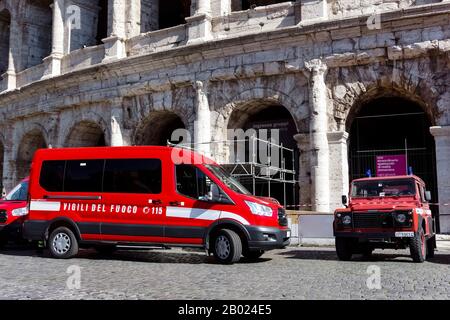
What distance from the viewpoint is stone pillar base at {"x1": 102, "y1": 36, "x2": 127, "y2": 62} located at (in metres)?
18.4

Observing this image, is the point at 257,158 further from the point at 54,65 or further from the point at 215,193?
the point at 54,65

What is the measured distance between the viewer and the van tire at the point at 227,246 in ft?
29.0

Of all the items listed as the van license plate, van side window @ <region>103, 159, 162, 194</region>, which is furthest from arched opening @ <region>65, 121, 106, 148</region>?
the van license plate

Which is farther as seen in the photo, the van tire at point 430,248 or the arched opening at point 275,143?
the arched opening at point 275,143

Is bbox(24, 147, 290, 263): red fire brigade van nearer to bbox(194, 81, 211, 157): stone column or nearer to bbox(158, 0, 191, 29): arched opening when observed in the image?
bbox(194, 81, 211, 157): stone column

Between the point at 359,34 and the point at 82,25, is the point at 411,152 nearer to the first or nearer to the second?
the point at 359,34

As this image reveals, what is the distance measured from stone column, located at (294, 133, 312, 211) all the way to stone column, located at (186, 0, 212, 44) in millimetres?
4722

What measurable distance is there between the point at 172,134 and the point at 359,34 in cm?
744

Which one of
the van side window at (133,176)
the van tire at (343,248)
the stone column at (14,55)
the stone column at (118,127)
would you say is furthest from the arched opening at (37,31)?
the van tire at (343,248)

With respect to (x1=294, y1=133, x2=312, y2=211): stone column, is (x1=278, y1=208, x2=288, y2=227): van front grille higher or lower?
lower

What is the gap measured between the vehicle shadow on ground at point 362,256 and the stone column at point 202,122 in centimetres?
571

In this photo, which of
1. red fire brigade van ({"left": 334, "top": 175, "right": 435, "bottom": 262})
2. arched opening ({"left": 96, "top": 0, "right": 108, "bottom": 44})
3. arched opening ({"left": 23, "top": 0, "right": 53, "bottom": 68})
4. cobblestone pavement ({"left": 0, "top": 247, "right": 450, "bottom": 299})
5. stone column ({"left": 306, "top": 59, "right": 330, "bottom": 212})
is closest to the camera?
cobblestone pavement ({"left": 0, "top": 247, "right": 450, "bottom": 299})

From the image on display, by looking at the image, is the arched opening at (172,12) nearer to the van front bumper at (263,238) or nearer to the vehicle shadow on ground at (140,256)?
the vehicle shadow on ground at (140,256)
